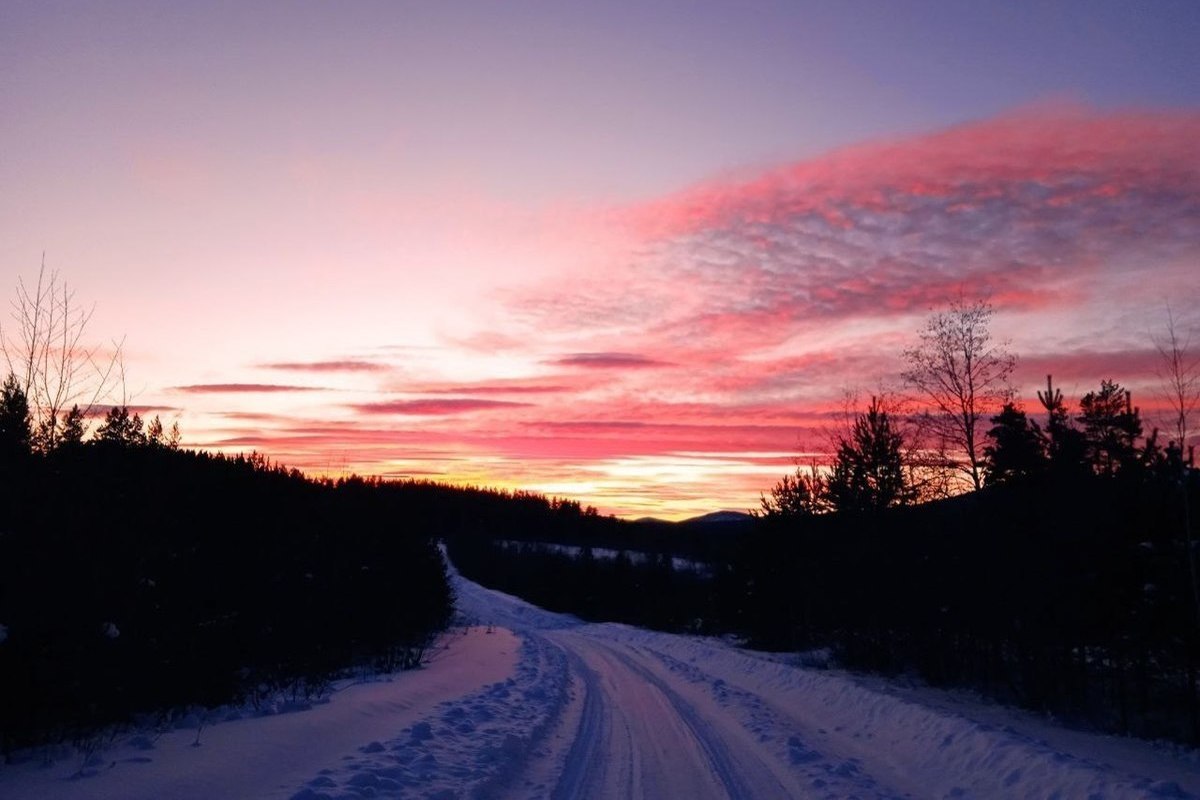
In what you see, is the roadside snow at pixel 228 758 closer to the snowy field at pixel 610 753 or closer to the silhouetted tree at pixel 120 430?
the snowy field at pixel 610 753

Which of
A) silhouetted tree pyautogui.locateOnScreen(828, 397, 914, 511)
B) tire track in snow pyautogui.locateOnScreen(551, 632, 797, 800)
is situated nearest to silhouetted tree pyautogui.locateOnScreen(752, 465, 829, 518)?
silhouetted tree pyautogui.locateOnScreen(828, 397, 914, 511)

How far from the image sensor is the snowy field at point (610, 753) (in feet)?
25.5

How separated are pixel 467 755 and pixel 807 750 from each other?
15.1 feet

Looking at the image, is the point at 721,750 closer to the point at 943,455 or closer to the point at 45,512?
the point at 45,512

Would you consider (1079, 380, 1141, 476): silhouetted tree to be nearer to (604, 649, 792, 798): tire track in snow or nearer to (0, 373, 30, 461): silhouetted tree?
(604, 649, 792, 798): tire track in snow

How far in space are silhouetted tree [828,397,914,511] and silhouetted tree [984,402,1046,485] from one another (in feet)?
8.64

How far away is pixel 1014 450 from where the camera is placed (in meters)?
18.4

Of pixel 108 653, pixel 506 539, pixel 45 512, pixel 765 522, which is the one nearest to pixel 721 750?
pixel 108 653

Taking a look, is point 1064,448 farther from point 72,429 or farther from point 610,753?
point 72,429

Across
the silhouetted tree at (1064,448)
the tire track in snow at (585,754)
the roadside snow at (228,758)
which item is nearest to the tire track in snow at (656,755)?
the tire track in snow at (585,754)

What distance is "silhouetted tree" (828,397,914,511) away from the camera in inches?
949

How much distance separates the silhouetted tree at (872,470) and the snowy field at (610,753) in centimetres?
815

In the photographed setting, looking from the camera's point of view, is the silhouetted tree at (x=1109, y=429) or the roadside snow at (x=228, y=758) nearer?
the roadside snow at (x=228, y=758)

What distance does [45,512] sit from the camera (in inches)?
427
